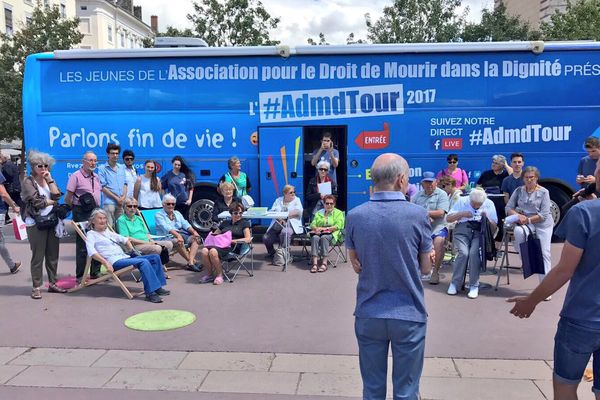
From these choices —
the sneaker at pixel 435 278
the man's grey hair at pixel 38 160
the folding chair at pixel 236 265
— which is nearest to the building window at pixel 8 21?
the man's grey hair at pixel 38 160

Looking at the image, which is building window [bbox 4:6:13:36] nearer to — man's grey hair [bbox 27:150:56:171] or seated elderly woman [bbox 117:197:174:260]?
seated elderly woman [bbox 117:197:174:260]

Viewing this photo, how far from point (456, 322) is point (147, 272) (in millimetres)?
3611

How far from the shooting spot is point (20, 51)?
69.7ft

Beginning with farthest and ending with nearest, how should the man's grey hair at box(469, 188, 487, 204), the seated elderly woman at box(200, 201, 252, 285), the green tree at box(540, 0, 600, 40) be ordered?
the green tree at box(540, 0, 600, 40), the seated elderly woman at box(200, 201, 252, 285), the man's grey hair at box(469, 188, 487, 204)

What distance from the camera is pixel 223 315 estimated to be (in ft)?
19.3

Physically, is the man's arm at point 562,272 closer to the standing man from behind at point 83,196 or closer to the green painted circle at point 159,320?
the green painted circle at point 159,320

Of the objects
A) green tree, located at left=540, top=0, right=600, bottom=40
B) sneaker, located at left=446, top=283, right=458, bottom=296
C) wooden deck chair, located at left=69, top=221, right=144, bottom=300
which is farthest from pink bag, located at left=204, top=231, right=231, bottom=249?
green tree, located at left=540, top=0, right=600, bottom=40

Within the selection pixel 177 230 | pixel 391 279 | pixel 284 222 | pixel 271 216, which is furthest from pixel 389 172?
pixel 177 230

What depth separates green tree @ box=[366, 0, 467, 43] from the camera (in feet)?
86.4

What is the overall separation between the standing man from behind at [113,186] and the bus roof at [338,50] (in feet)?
9.07

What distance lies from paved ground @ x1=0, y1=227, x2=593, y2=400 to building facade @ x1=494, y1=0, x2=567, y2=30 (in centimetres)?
2509

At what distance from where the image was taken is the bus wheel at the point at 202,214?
10.0 meters

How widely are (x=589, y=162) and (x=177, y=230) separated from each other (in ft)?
20.0

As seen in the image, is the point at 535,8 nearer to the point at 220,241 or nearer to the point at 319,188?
the point at 319,188
